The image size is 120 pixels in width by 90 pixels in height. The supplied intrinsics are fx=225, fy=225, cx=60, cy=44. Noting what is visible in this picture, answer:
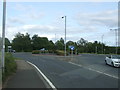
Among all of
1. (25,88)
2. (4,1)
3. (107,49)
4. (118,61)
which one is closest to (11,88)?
(25,88)

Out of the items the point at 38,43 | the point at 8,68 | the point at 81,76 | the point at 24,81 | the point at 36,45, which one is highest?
the point at 38,43

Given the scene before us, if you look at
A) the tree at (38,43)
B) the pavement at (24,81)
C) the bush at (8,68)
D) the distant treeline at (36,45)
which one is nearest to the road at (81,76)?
the pavement at (24,81)

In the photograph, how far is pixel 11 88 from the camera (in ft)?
32.1

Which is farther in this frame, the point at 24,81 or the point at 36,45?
the point at 36,45

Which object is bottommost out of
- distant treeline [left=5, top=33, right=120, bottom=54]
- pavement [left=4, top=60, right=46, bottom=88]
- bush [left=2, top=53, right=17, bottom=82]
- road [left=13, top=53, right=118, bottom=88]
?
road [left=13, top=53, right=118, bottom=88]

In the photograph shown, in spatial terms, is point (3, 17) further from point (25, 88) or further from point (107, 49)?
point (107, 49)

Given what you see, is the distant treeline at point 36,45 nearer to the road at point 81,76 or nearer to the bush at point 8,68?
the road at point 81,76

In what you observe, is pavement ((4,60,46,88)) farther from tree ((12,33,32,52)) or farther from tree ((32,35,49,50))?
tree ((32,35,49,50))

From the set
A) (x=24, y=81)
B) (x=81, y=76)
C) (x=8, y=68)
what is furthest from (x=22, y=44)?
(x=24, y=81)

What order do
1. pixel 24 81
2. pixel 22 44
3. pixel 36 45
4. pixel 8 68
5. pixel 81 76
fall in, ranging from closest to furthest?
pixel 24 81, pixel 8 68, pixel 81 76, pixel 22 44, pixel 36 45

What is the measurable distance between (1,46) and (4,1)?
8.57 feet

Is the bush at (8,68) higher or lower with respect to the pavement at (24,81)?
higher

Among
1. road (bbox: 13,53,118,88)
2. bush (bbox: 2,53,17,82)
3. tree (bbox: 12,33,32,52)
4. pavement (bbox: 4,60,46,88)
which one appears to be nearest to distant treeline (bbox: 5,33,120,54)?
tree (bbox: 12,33,32,52)

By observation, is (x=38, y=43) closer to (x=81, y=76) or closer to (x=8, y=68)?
(x=81, y=76)
